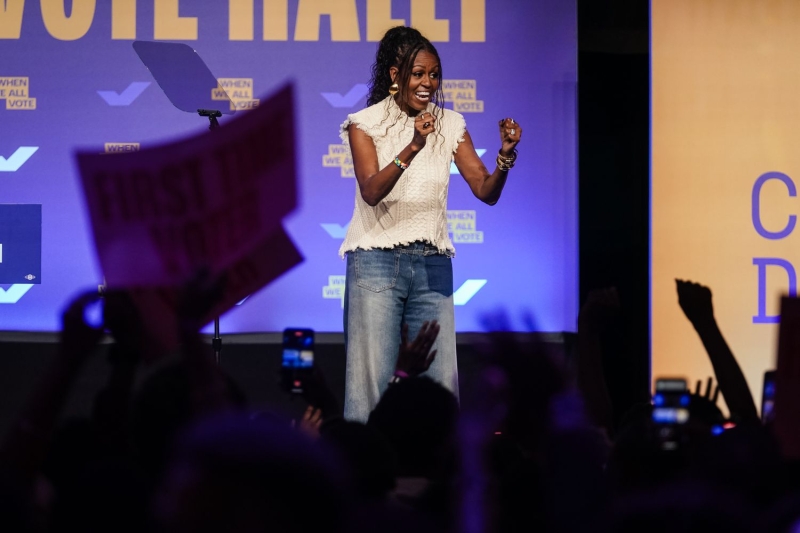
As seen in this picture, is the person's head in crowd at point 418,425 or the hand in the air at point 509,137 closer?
the person's head in crowd at point 418,425

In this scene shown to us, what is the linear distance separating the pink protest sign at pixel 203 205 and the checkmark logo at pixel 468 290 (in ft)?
11.0

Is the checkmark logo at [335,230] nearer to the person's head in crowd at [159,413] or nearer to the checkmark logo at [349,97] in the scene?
the checkmark logo at [349,97]

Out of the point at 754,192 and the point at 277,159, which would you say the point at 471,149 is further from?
the point at 754,192

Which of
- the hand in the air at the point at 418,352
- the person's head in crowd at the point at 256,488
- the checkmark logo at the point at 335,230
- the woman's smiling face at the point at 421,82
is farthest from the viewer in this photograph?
the checkmark logo at the point at 335,230

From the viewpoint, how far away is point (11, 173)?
548 cm

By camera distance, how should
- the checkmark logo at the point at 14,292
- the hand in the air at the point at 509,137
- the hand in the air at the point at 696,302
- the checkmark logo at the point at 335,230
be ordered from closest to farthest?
the hand in the air at the point at 696,302 → the hand in the air at the point at 509,137 → the checkmark logo at the point at 14,292 → the checkmark logo at the point at 335,230

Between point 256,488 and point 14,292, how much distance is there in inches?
189

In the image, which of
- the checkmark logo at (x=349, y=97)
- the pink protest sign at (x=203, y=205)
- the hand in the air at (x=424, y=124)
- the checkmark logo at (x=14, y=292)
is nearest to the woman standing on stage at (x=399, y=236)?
the hand in the air at (x=424, y=124)

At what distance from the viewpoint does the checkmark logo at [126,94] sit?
18.1 ft

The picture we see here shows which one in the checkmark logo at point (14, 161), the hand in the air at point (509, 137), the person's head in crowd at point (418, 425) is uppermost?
the checkmark logo at point (14, 161)

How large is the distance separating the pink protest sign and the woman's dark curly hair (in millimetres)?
1047

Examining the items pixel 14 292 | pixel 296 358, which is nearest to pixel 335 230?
pixel 14 292

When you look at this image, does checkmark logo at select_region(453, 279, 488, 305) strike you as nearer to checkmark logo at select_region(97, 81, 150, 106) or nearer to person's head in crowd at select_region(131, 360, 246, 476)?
checkmark logo at select_region(97, 81, 150, 106)

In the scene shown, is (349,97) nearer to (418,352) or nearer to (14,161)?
(14,161)
